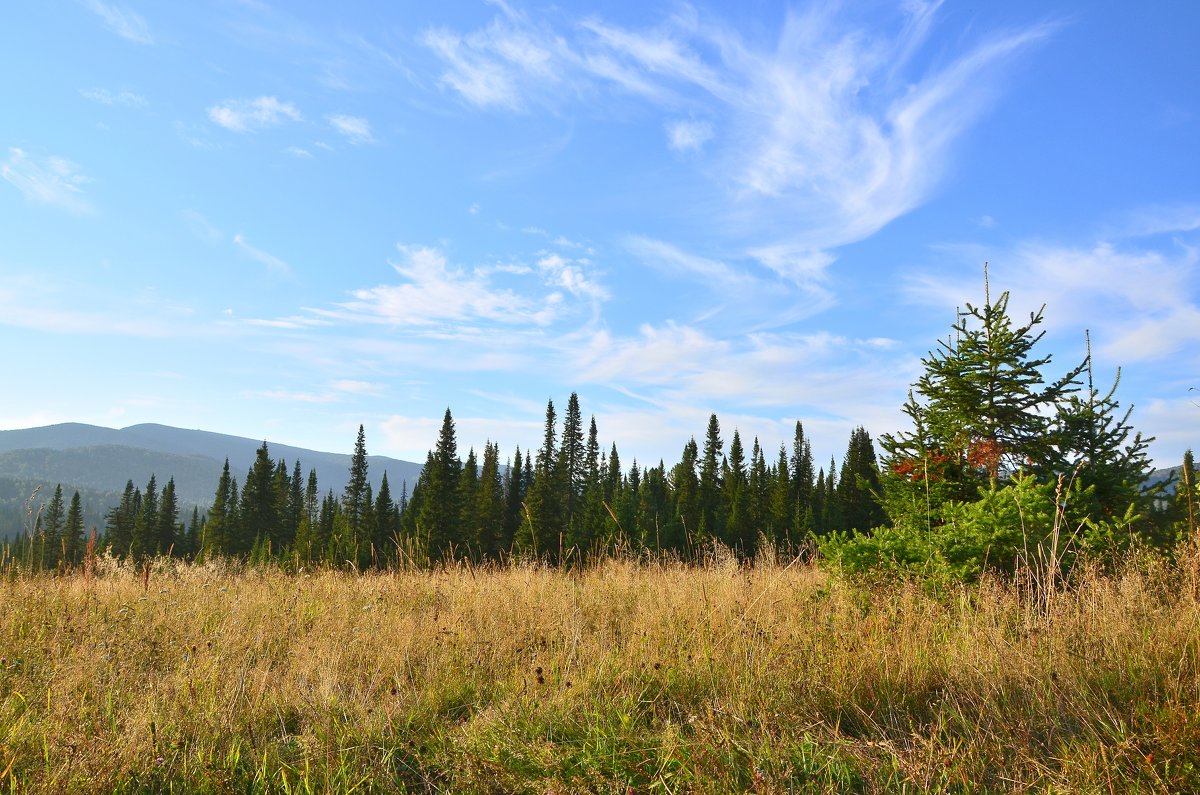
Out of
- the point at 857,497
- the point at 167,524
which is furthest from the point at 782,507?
the point at 167,524

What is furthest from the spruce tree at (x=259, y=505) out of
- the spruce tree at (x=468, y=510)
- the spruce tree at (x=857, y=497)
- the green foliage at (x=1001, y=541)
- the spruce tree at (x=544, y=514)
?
the green foliage at (x=1001, y=541)

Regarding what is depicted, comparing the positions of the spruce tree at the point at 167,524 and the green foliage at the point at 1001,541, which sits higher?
the green foliage at the point at 1001,541

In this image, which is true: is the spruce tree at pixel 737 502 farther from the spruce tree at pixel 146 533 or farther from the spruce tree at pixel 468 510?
the spruce tree at pixel 146 533

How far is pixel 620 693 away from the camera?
3.98 m

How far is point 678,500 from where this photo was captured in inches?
2598

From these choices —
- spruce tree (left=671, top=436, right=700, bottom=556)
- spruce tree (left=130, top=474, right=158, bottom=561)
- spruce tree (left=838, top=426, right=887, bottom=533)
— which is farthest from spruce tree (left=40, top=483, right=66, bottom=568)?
spruce tree (left=838, top=426, right=887, bottom=533)

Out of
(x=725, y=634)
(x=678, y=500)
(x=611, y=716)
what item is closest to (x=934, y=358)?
(x=725, y=634)

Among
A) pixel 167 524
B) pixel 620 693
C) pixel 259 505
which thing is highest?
pixel 620 693

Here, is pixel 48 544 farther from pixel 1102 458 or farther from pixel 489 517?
pixel 489 517

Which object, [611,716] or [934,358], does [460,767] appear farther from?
[934,358]

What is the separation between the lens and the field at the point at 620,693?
3021 mm

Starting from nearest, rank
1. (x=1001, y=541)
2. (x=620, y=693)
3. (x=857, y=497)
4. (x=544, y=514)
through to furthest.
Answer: (x=620, y=693) < (x=1001, y=541) < (x=544, y=514) < (x=857, y=497)

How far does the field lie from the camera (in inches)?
119

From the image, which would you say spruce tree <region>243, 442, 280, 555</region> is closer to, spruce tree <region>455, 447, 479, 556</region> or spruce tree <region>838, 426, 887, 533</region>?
spruce tree <region>455, 447, 479, 556</region>
